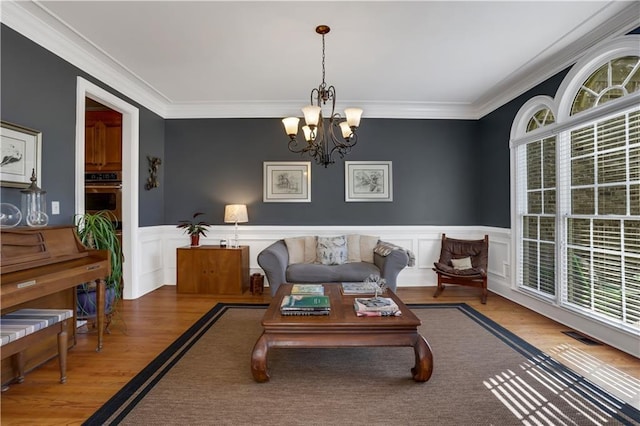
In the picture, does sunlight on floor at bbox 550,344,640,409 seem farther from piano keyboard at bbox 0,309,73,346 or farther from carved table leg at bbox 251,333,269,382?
piano keyboard at bbox 0,309,73,346

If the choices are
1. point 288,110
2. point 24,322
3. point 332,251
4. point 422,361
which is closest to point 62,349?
point 24,322

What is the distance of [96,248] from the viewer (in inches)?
121

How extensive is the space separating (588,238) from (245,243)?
4203mm

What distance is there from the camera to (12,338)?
1.83 meters

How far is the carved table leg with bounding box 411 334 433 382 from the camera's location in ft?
7.06

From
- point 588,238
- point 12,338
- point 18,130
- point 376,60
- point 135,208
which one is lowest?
point 12,338

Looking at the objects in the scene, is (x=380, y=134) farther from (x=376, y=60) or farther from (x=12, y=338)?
(x=12, y=338)

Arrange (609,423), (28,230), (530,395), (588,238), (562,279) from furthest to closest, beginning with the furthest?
(562,279) < (588,238) < (28,230) < (530,395) < (609,423)

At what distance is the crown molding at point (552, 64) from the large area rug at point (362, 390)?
111 inches

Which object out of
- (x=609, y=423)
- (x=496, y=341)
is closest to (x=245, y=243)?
(x=496, y=341)

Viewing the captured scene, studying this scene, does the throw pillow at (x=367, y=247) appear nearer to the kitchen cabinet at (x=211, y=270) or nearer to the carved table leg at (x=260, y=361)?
the kitchen cabinet at (x=211, y=270)

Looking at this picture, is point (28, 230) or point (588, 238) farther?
point (588, 238)

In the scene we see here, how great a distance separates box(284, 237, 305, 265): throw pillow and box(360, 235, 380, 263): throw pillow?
837 millimetres

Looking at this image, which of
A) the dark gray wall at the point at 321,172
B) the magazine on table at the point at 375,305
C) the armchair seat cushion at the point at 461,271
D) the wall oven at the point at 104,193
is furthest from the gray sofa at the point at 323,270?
the wall oven at the point at 104,193
